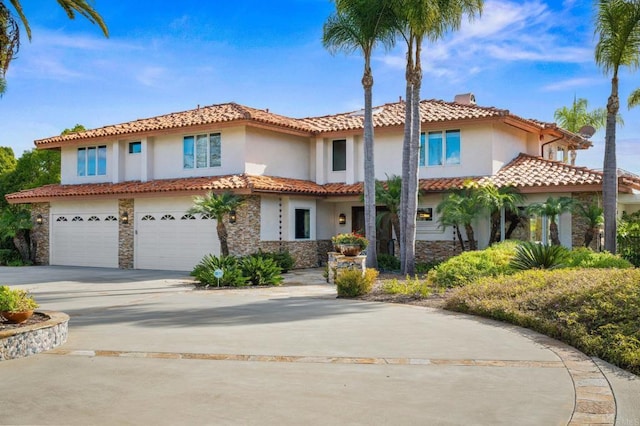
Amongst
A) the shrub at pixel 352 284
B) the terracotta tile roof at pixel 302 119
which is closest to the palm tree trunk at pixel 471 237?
the terracotta tile roof at pixel 302 119

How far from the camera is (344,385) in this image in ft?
22.6

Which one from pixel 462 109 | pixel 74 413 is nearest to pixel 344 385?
pixel 74 413

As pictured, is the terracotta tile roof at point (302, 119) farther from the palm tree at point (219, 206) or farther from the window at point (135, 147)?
the palm tree at point (219, 206)

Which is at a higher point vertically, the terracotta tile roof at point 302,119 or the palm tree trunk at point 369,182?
the terracotta tile roof at point 302,119

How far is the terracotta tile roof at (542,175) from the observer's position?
21578 millimetres

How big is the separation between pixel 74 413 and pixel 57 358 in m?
2.73

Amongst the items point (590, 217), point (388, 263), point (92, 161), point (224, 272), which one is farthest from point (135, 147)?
A: point (590, 217)

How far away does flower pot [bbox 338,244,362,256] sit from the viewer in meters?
18.0

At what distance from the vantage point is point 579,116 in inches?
1569

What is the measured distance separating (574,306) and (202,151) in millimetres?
18346

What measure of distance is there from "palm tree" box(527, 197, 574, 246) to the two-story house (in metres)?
0.77

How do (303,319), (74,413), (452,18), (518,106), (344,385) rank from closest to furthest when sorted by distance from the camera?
(74,413) < (344,385) < (303,319) < (452,18) < (518,106)

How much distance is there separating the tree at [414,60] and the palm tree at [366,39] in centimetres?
67

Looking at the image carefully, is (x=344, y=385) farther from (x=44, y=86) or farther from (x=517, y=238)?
(x=44, y=86)
